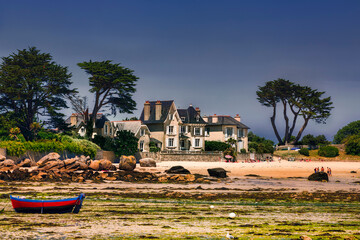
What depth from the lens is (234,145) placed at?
9944 centimetres

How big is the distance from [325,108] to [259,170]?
4915 centimetres

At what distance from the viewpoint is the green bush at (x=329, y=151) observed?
95.2 metres

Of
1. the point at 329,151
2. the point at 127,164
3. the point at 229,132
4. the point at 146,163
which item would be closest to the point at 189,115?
the point at 229,132

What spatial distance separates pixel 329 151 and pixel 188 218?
8149 centimetres

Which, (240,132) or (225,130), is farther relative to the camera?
(240,132)

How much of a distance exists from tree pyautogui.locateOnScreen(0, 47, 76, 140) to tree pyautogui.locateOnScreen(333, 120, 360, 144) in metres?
98.3

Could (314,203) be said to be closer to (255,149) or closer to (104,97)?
(104,97)

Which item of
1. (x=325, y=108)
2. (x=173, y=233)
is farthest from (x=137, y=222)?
(x=325, y=108)

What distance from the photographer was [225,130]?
10125cm

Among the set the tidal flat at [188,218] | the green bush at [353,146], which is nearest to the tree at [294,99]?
the green bush at [353,146]

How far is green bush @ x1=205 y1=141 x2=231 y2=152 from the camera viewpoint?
93.4 meters

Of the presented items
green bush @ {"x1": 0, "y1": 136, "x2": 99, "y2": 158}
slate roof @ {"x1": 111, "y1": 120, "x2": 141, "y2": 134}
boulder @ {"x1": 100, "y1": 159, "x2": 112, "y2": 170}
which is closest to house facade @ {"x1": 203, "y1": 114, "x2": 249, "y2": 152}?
slate roof @ {"x1": 111, "y1": 120, "x2": 141, "y2": 134}

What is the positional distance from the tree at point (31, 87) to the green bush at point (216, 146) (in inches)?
1226

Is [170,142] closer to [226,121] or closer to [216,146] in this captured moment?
[216,146]
